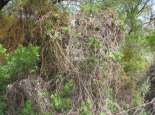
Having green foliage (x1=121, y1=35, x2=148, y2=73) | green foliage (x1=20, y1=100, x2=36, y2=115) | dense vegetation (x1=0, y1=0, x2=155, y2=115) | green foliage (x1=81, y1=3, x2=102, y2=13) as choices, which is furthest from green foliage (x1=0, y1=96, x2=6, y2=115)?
green foliage (x1=121, y1=35, x2=148, y2=73)

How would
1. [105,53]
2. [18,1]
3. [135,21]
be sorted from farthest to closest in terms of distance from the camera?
[135,21] → [18,1] → [105,53]

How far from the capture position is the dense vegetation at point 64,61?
5340 millimetres

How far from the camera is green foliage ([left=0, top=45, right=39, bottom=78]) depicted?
17.5ft

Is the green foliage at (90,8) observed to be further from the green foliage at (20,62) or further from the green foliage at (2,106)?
the green foliage at (2,106)

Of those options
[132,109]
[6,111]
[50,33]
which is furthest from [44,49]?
[132,109]

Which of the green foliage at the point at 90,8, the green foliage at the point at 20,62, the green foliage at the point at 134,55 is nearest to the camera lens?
the green foliage at the point at 20,62

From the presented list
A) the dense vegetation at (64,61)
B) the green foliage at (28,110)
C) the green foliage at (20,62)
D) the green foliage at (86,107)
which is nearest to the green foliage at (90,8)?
the dense vegetation at (64,61)

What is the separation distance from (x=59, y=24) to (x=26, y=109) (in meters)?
1.28

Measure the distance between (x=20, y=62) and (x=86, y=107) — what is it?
1.00 meters

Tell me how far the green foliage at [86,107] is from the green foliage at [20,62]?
2.61ft

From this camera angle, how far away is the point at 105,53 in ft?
18.2

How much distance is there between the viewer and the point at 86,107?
5.26 m

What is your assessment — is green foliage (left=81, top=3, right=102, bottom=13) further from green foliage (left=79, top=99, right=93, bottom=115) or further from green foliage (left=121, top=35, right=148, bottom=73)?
green foliage (left=79, top=99, right=93, bottom=115)

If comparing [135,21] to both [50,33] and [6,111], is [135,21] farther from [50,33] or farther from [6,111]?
[6,111]
